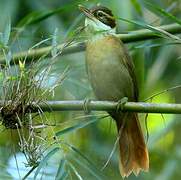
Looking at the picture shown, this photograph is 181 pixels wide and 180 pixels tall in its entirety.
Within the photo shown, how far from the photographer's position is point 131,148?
4.15 metres

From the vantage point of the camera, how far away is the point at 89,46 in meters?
4.23

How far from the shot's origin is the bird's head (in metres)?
4.15

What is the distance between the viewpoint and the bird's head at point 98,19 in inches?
163

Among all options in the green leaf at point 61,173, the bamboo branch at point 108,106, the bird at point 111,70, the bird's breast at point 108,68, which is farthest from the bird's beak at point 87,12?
the green leaf at point 61,173

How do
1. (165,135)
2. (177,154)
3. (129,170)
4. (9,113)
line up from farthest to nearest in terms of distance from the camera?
(165,135) → (177,154) → (129,170) → (9,113)

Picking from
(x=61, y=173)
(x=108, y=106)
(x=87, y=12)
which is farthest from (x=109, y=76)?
(x=61, y=173)

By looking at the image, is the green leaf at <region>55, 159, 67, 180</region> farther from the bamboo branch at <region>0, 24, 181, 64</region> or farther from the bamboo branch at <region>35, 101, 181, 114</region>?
the bamboo branch at <region>0, 24, 181, 64</region>

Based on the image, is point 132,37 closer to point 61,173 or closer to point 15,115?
point 15,115

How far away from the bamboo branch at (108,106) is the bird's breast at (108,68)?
3.04 feet

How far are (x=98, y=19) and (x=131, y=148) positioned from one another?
808 millimetres

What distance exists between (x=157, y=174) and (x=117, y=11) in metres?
1.19

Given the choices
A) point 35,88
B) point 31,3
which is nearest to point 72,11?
point 31,3

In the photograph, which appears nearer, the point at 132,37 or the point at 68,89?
the point at 132,37

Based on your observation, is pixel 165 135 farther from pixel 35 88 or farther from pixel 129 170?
pixel 35 88
